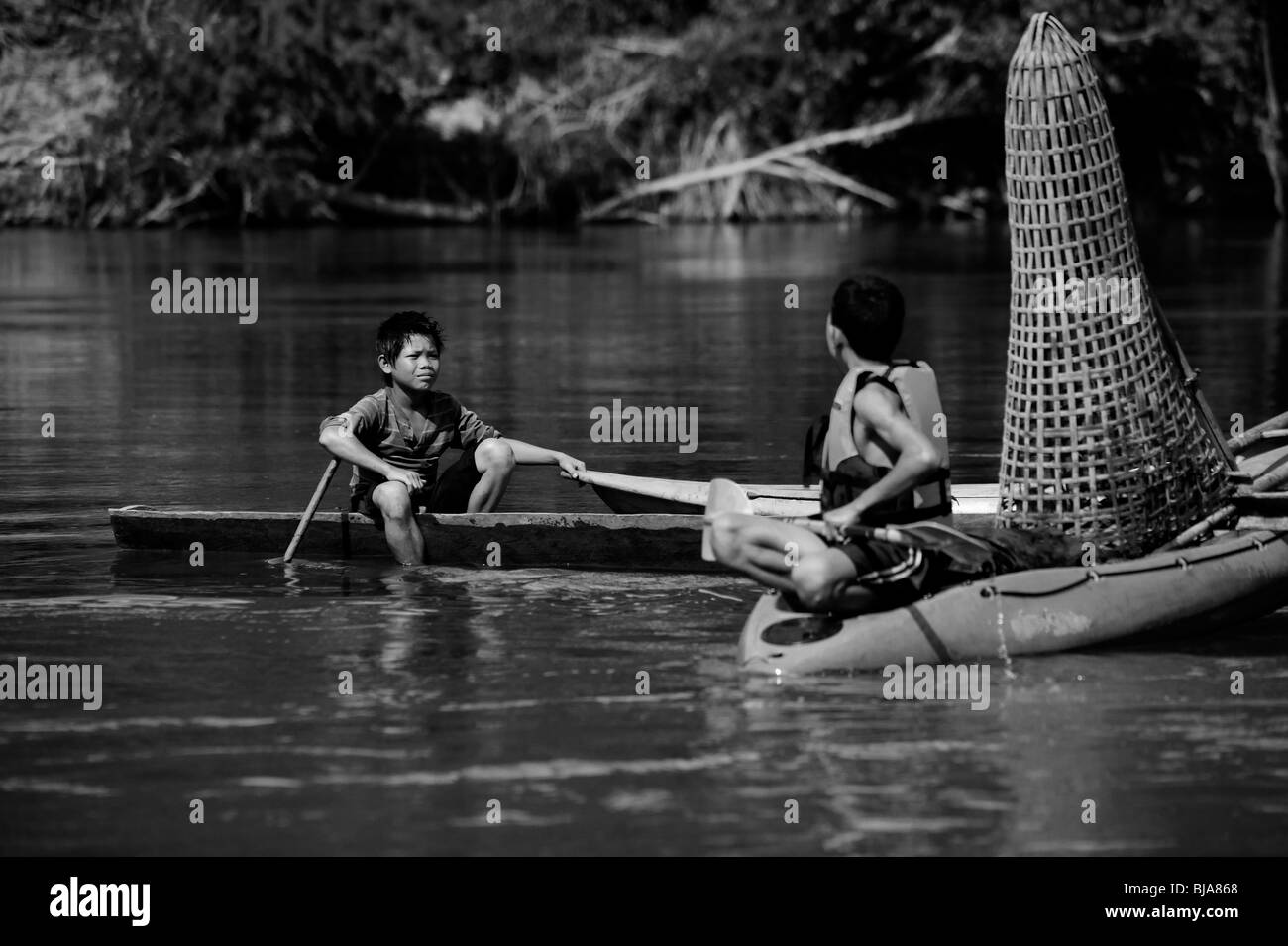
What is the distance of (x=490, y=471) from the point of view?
10.4m

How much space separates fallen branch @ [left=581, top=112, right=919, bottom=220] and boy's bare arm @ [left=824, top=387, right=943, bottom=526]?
35.4m

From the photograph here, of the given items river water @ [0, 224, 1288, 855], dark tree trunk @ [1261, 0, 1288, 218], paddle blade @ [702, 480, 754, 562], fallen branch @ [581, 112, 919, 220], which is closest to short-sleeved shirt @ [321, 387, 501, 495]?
river water @ [0, 224, 1288, 855]

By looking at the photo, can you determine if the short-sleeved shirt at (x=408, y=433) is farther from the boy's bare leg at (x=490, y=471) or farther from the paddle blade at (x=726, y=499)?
the paddle blade at (x=726, y=499)

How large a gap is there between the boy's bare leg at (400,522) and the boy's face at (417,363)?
1.47 ft

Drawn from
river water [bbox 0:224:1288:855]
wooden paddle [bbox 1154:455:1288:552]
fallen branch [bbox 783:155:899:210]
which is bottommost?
river water [bbox 0:224:1288:855]

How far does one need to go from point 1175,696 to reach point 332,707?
110 inches

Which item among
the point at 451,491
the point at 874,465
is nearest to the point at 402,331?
the point at 451,491

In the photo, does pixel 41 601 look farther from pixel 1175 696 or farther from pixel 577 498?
pixel 1175 696

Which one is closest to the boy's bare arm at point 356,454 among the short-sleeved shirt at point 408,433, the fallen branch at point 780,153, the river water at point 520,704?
the short-sleeved shirt at point 408,433

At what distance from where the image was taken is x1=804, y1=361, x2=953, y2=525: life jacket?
8.00 metres

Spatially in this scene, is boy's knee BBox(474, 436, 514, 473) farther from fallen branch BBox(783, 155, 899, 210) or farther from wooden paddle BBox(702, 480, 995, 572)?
fallen branch BBox(783, 155, 899, 210)

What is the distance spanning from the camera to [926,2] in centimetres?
4175

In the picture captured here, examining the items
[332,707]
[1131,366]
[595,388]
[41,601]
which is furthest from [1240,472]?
[595,388]

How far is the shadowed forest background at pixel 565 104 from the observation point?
4125cm
